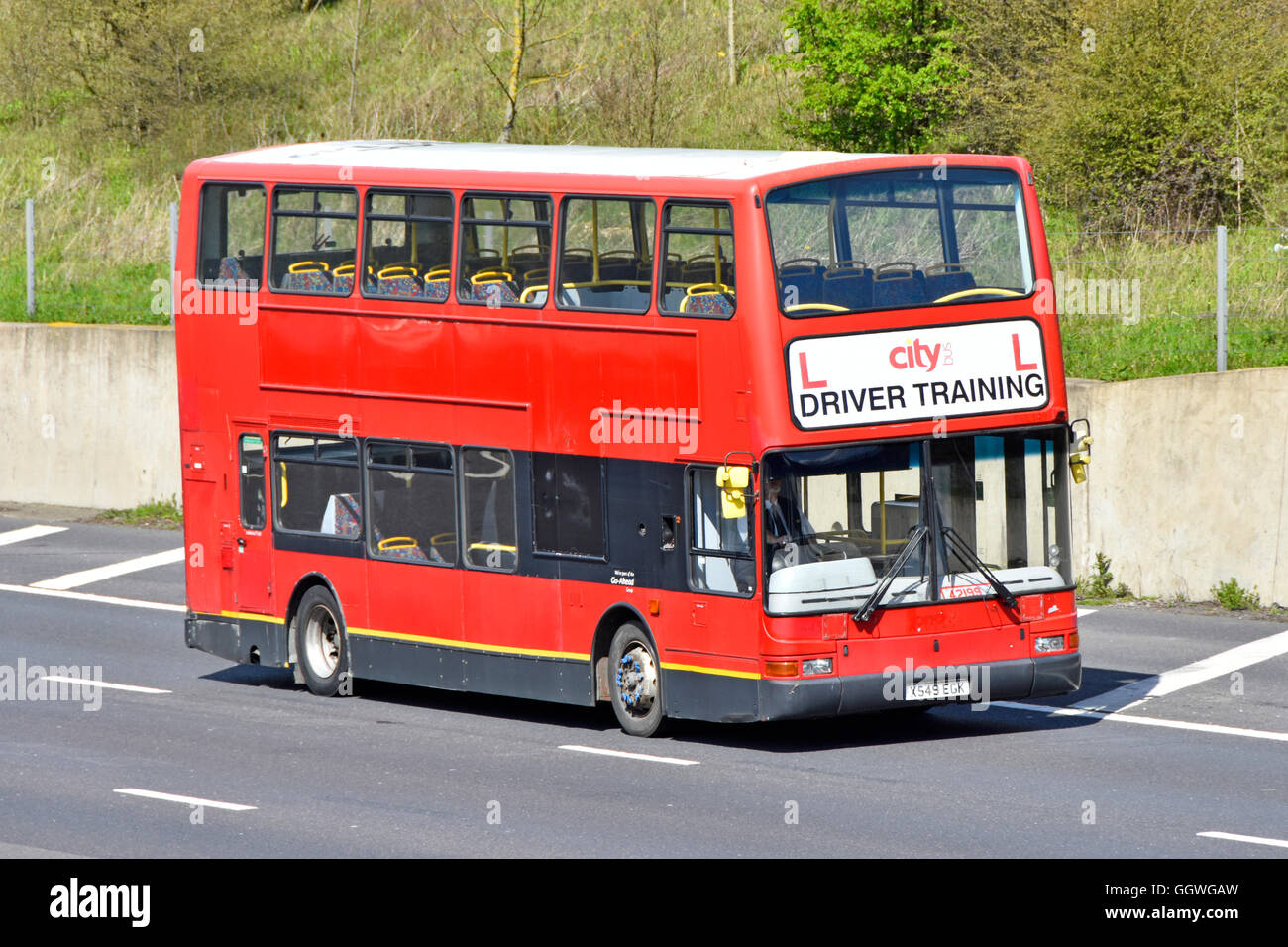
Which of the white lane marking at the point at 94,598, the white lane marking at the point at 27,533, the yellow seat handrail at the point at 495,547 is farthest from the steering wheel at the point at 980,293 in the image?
the white lane marking at the point at 27,533

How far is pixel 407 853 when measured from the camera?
38.3 ft

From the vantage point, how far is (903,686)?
14.5m

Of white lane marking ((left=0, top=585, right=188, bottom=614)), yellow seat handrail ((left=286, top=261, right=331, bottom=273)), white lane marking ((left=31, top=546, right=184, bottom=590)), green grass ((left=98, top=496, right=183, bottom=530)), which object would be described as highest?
yellow seat handrail ((left=286, top=261, right=331, bottom=273))

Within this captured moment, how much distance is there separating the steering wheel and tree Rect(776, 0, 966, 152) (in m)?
23.6

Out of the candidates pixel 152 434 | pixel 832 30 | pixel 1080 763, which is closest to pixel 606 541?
pixel 1080 763

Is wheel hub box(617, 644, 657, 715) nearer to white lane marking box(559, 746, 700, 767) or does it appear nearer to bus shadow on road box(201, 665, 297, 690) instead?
white lane marking box(559, 746, 700, 767)

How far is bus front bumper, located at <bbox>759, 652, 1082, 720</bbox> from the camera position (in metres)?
14.2

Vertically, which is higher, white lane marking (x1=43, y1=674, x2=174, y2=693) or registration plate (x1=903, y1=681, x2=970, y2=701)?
registration plate (x1=903, y1=681, x2=970, y2=701)

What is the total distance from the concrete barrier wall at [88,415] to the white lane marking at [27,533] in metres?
1.16

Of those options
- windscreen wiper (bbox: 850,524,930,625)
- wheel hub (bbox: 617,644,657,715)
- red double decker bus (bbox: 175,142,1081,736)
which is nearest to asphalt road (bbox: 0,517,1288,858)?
wheel hub (bbox: 617,644,657,715)

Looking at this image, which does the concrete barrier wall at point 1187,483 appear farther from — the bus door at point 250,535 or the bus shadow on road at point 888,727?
the bus door at point 250,535

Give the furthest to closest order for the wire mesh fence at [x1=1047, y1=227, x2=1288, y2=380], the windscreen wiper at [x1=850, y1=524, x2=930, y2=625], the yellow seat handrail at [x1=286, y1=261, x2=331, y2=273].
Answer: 1. the wire mesh fence at [x1=1047, y1=227, x2=1288, y2=380]
2. the yellow seat handrail at [x1=286, y1=261, x2=331, y2=273]
3. the windscreen wiper at [x1=850, y1=524, x2=930, y2=625]

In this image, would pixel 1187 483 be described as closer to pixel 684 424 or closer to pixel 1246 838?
pixel 684 424

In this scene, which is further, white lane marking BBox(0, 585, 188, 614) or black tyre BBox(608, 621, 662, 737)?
white lane marking BBox(0, 585, 188, 614)
